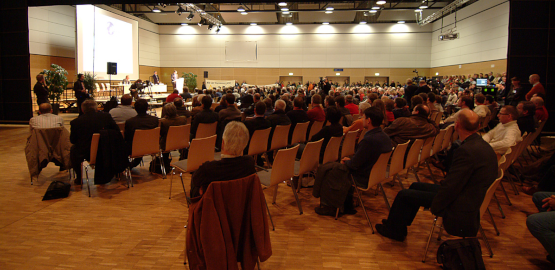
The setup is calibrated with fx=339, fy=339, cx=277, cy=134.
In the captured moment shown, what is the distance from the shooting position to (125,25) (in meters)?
18.8

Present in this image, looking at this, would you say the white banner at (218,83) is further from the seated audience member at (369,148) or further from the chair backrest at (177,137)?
the seated audience member at (369,148)

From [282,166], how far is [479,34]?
16962 mm

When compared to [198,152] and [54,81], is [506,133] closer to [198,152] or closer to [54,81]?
[198,152]

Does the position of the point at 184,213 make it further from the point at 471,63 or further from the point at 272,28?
the point at 272,28

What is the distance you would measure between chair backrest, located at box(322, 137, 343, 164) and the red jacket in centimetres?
196

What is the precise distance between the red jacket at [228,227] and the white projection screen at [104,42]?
15.1m

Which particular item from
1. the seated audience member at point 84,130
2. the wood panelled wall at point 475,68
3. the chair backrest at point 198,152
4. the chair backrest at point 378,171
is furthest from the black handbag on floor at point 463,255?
the wood panelled wall at point 475,68

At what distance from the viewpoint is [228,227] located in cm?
223

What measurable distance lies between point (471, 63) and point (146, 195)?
1774cm

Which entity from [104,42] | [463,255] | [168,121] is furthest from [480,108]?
[104,42]

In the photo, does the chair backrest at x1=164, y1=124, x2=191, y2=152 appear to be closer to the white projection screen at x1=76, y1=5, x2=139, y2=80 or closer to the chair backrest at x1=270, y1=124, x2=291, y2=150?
the chair backrest at x1=270, y1=124, x2=291, y2=150

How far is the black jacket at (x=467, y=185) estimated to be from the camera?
2.40 meters

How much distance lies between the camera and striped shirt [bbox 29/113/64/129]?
14.8 ft

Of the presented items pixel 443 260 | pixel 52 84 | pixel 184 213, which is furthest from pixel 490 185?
pixel 52 84
